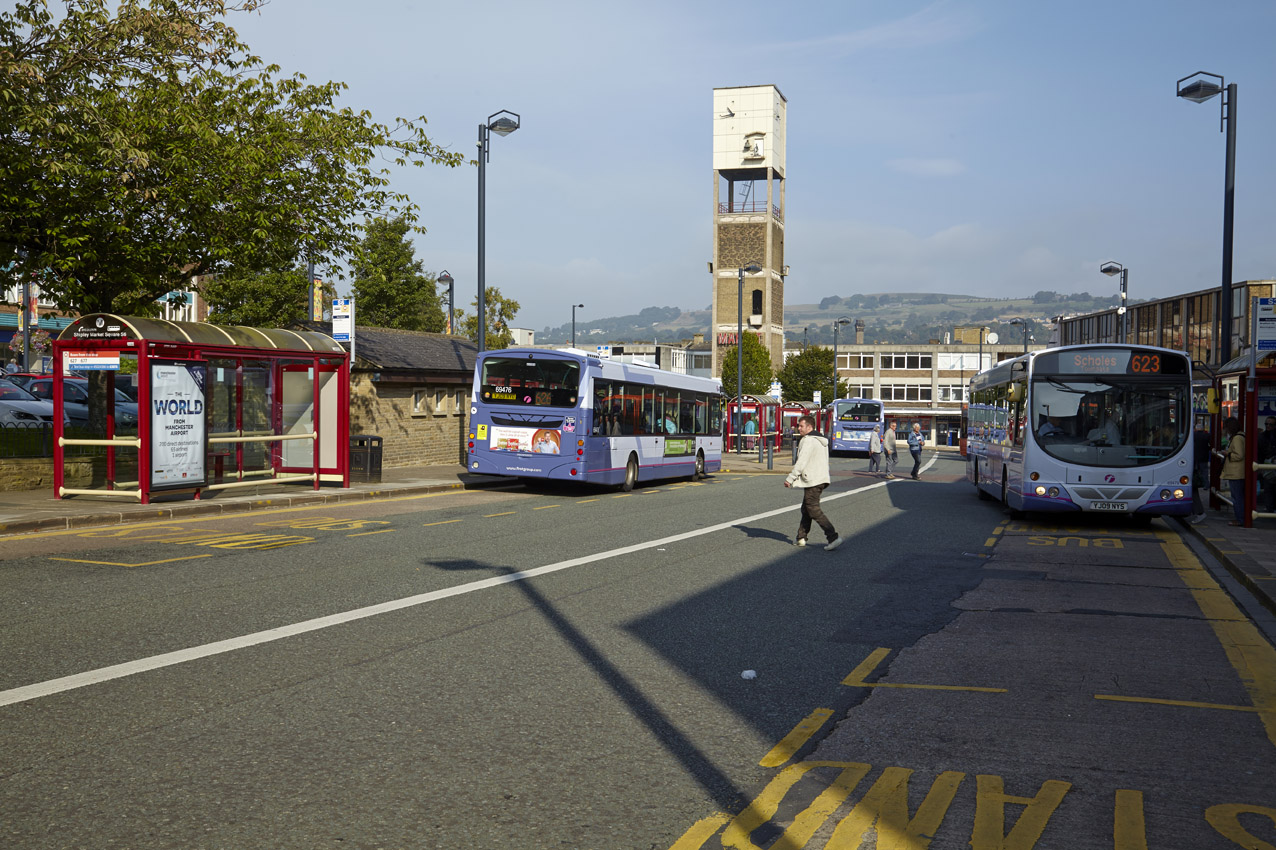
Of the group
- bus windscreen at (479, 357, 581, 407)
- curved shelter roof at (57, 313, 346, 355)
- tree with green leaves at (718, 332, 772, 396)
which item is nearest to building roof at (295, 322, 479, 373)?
bus windscreen at (479, 357, 581, 407)

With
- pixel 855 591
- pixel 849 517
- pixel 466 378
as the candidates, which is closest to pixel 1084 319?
pixel 466 378

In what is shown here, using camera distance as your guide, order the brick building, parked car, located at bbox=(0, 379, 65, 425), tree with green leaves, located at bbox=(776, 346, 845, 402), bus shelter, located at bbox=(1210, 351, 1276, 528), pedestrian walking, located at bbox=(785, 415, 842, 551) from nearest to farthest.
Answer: pedestrian walking, located at bbox=(785, 415, 842, 551) → bus shelter, located at bbox=(1210, 351, 1276, 528) → parked car, located at bbox=(0, 379, 65, 425) → the brick building → tree with green leaves, located at bbox=(776, 346, 845, 402)

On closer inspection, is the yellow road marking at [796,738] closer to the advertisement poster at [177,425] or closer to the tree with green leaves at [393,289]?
A: the advertisement poster at [177,425]

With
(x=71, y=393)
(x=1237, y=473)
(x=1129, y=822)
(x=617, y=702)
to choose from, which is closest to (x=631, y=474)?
(x=1237, y=473)

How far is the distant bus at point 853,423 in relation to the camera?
53.3 m

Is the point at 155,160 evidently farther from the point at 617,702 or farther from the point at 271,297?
the point at 271,297

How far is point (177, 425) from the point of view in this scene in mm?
17594

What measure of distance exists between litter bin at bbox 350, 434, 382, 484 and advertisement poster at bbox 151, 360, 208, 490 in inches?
204

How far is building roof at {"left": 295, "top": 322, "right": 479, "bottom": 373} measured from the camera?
94.0ft

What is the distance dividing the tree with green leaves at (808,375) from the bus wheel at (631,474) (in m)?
82.1

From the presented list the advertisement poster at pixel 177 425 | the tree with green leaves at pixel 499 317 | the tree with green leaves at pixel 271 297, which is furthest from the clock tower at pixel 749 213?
the advertisement poster at pixel 177 425

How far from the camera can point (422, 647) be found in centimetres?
765

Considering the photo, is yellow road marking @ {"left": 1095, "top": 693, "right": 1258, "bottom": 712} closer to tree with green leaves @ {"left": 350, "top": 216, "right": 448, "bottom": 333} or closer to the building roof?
the building roof

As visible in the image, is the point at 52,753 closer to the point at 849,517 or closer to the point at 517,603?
the point at 517,603
